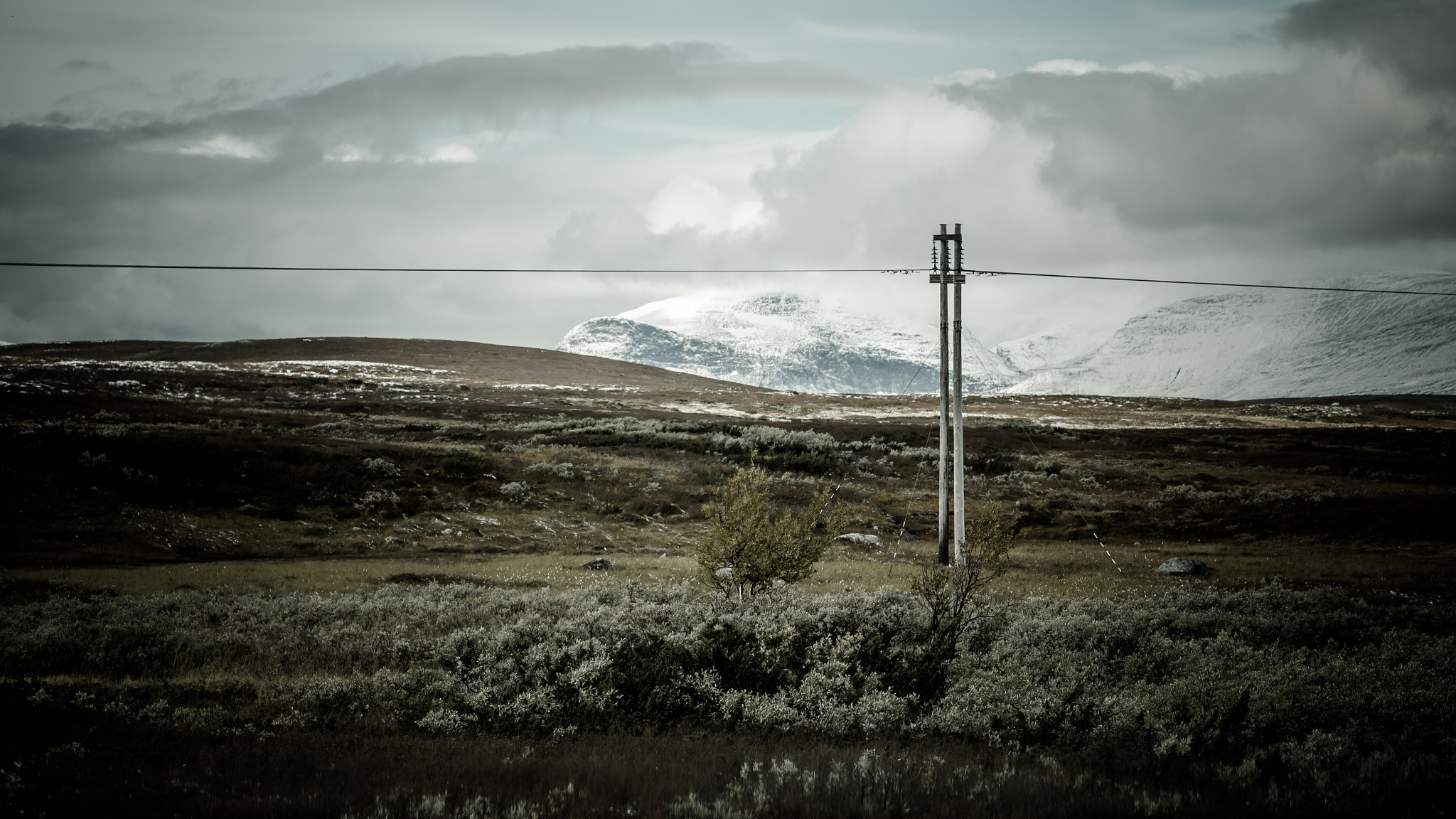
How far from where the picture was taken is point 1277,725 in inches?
432

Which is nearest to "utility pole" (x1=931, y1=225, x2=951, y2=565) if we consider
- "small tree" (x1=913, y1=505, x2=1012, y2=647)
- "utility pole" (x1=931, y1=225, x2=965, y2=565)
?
"utility pole" (x1=931, y1=225, x2=965, y2=565)

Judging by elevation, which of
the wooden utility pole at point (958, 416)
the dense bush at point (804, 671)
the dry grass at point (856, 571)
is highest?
the wooden utility pole at point (958, 416)

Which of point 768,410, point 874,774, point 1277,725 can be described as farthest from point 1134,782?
point 768,410

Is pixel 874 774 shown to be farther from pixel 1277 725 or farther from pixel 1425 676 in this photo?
pixel 1425 676

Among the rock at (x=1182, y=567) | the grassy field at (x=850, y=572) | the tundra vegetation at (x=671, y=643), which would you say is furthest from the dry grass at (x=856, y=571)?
the rock at (x=1182, y=567)

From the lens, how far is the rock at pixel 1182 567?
25.5 metres

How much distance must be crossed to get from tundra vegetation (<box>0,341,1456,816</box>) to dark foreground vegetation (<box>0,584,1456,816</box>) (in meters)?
0.07

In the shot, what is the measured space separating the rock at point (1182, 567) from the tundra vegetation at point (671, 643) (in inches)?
56.3

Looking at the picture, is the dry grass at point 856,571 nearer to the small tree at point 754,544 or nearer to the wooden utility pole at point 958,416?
the wooden utility pole at point 958,416

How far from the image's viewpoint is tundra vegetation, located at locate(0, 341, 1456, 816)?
8852mm

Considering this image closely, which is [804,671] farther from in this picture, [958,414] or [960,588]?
[958,414]

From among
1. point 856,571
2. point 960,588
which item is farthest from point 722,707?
point 856,571

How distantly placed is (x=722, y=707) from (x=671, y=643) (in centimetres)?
237

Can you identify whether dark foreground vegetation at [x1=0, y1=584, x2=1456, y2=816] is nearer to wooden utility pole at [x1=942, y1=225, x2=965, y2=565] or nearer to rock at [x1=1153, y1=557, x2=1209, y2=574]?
wooden utility pole at [x1=942, y1=225, x2=965, y2=565]
